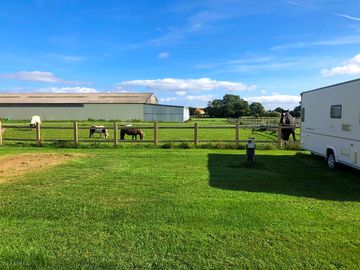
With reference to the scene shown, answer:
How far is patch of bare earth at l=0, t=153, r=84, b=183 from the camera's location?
9.53 metres

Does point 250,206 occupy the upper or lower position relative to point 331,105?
lower

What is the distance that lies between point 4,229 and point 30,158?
7.77 meters

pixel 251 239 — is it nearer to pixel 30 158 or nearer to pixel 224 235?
pixel 224 235

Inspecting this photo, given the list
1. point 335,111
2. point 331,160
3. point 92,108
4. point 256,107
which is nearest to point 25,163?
point 331,160

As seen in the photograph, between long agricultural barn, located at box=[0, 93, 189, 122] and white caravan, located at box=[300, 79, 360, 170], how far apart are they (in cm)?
5441

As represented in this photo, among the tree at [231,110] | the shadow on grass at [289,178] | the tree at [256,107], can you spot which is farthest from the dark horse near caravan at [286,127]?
the tree at [256,107]

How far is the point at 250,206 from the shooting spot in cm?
646

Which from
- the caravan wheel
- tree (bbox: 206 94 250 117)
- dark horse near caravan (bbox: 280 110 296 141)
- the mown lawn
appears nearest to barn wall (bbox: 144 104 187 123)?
dark horse near caravan (bbox: 280 110 296 141)

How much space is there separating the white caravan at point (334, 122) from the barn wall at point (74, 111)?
180ft

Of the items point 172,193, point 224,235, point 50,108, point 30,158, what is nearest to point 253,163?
point 172,193

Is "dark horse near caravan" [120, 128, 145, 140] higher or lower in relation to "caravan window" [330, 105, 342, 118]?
lower

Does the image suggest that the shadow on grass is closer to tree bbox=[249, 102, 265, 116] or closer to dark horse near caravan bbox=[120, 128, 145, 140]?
dark horse near caravan bbox=[120, 128, 145, 140]

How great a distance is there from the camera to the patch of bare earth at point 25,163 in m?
9.53

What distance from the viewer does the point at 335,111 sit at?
34.7 feet
